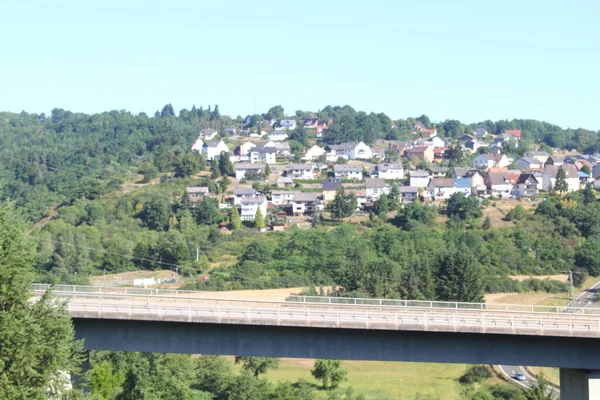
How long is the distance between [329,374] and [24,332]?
17.1m

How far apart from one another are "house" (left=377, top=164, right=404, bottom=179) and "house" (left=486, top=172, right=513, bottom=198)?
744 centimetres

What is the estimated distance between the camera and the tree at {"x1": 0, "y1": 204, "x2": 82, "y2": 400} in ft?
50.0

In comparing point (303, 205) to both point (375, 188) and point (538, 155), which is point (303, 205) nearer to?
point (375, 188)

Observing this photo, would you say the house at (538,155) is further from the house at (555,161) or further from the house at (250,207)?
the house at (250,207)

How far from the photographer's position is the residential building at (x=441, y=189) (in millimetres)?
64688

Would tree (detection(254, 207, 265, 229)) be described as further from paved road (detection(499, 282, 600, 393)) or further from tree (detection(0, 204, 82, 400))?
tree (detection(0, 204, 82, 400))

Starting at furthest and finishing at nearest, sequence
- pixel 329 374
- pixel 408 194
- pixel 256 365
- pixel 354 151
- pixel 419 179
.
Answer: pixel 354 151 < pixel 419 179 < pixel 408 194 < pixel 256 365 < pixel 329 374

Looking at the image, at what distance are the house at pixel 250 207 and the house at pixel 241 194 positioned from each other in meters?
1.04

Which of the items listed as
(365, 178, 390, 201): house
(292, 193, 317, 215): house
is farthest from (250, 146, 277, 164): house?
(292, 193, 317, 215): house

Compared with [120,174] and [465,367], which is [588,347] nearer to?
[465,367]

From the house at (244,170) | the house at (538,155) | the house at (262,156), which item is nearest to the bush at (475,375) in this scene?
the house at (244,170)

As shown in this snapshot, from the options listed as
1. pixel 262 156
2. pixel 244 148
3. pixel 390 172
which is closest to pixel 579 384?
pixel 390 172

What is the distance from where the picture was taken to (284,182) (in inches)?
2702

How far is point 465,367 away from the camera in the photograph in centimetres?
3334
